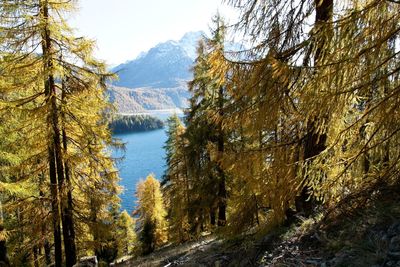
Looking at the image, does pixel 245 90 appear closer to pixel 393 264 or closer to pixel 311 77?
pixel 311 77

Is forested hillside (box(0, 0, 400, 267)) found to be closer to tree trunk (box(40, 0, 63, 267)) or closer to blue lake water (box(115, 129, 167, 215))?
tree trunk (box(40, 0, 63, 267))

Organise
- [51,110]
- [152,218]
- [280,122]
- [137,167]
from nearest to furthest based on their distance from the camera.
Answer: [280,122] < [51,110] < [152,218] < [137,167]

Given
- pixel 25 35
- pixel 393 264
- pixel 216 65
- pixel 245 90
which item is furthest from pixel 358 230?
pixel 25 35

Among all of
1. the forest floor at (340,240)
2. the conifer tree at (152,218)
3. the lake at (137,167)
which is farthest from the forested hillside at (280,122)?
the lake at (137,167)

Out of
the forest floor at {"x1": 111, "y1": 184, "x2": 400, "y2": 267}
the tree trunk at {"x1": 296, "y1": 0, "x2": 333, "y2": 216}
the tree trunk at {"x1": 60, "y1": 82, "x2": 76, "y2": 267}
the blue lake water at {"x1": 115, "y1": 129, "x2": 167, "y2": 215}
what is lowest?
the blue lake water at {"x1": 115, "y1": 129, "x2": 167, "y2": 215}

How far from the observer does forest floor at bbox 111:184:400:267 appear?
178 inches

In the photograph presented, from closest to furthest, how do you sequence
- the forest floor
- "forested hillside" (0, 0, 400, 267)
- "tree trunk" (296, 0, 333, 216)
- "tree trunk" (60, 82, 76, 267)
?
"forested hillside" (0, 0, 400, 267), the forest floor, "tree trunk" (296, 0, 333, 216), "tree trunk" (60, 82, 76, 267)

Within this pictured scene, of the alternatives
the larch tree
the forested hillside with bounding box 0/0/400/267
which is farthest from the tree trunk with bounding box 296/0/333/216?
the larch tree

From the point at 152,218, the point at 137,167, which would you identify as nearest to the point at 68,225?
the point at 152,218

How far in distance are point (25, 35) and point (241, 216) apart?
7.73 m

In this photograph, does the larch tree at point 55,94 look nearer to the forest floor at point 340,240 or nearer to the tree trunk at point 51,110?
the tree trunk at point 51,110

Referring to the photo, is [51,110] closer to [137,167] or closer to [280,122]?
[280,122]

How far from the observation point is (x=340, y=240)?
5.11 meters

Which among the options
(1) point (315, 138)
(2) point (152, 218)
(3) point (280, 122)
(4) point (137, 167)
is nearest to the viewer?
(1) point (315, 138)
